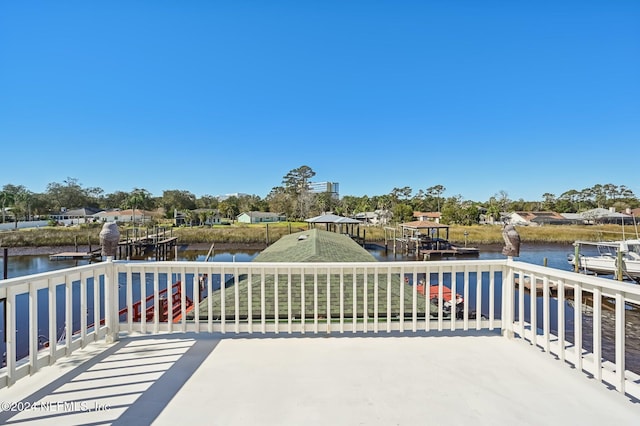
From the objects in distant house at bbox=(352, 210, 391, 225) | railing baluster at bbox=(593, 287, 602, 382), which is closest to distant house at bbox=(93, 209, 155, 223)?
distant house at bbox=(352, 210, 391, 225)

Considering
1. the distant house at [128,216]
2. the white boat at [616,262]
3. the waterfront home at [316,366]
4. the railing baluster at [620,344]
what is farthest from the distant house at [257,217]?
the railing baluster at [620,344]

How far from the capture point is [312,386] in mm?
1822

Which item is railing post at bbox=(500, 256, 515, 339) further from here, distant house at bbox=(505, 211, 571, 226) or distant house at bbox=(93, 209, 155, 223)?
distant house at bbox=(505, 211, 571, 226)

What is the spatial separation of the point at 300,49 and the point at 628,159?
37.2m

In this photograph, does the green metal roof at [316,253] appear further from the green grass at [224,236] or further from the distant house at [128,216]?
the distant house at [128,216]

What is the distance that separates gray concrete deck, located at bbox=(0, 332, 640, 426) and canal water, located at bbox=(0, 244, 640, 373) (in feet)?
24.0

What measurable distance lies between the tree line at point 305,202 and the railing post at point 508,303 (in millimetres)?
42127

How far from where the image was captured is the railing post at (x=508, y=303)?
2582 mm

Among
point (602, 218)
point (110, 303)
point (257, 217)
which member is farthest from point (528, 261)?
point (257, 217)

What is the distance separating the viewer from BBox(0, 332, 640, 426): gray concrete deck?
1522 mm

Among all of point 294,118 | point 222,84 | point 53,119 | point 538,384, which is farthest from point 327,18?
point 53,119

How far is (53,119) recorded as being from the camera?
68.8 ft

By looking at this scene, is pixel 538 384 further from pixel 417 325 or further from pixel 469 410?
pixel 417 325

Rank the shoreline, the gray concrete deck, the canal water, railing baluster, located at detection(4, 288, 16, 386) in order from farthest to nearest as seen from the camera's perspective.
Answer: the shoreline
the canal water
railing baluster, located at detection(4, 288, 16, 386)
the gray concrete deck
